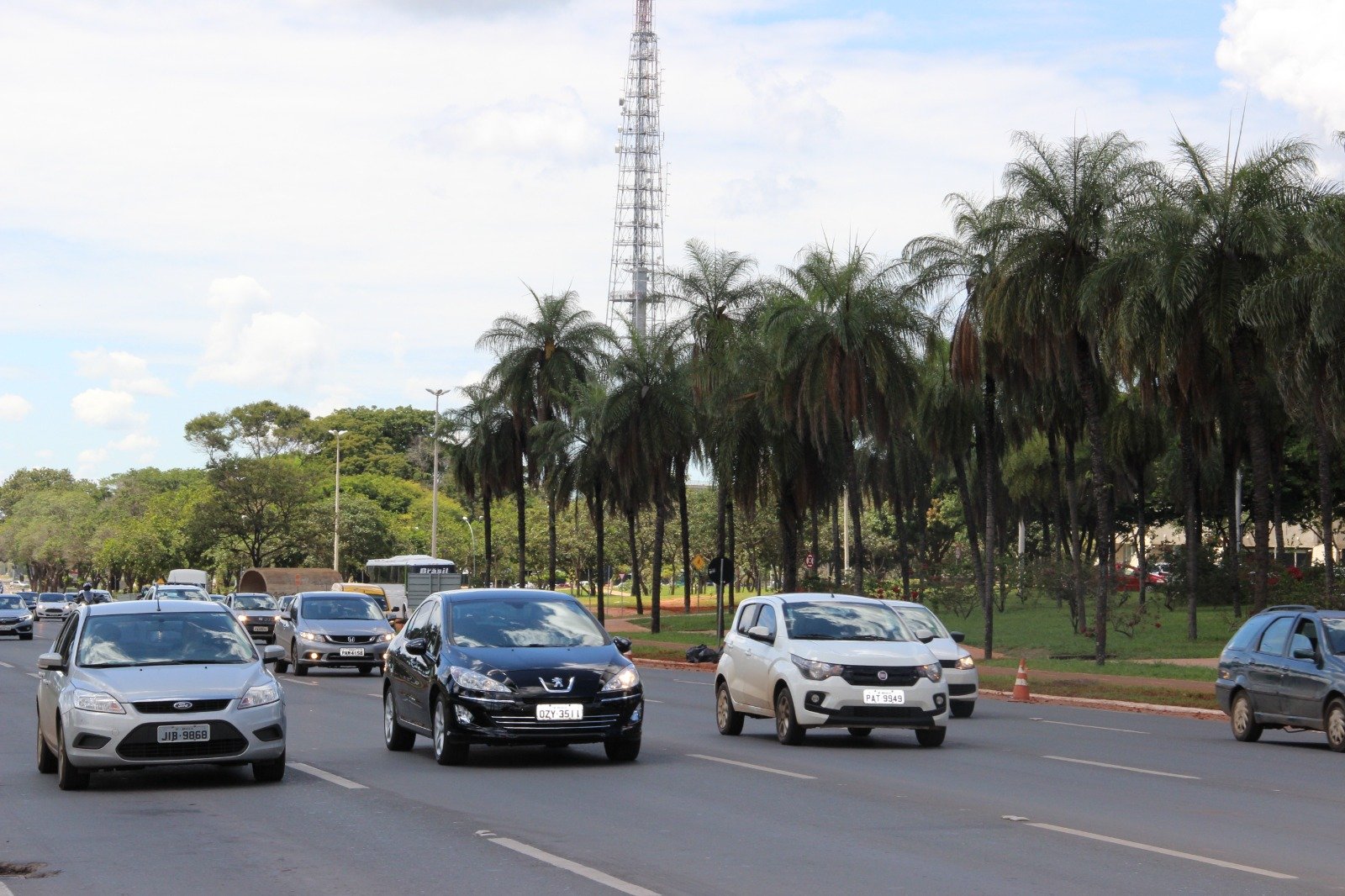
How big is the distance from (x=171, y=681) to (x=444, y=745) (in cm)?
296

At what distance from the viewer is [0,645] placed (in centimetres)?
5306

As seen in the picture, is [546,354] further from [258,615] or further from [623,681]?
[623,681]

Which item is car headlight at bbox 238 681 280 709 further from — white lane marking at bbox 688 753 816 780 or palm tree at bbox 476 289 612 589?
palm tree at bbox 476 289 612 589

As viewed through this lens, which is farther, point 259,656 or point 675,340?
point 675,340

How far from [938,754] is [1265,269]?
62.6ft

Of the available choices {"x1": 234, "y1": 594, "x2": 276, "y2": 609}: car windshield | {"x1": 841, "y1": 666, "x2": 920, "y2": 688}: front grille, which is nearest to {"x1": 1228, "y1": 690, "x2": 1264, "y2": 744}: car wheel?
{"x1": 841, "y1": 666, "x2": 920, "y2": 688}: front grille

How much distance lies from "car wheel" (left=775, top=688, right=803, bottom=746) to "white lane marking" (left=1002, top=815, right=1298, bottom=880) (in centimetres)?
603

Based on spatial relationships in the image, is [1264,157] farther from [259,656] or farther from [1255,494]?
[259,656]

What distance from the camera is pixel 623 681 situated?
51.2 feet

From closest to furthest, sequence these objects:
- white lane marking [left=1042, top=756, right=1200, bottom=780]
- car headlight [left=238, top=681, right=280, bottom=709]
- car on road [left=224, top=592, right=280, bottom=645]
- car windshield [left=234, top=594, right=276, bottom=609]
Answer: car headlight [left=238, top=681, right=280, bottom=709], white lane marking [left=1042, top=756, right=1200, bottom=780], car on road [left=224, top=592, right=280, bottom=645], car windshield [left=234, top=594, right=276, bottom=609]

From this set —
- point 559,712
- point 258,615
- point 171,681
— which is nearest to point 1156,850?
point 559,712

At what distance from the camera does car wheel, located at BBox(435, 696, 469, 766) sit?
1565cm

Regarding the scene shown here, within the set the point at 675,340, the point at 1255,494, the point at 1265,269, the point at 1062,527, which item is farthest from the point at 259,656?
the point at 1062,527

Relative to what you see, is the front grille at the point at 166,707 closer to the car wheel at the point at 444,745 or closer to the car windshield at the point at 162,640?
the car windshield at the point at 162,640
